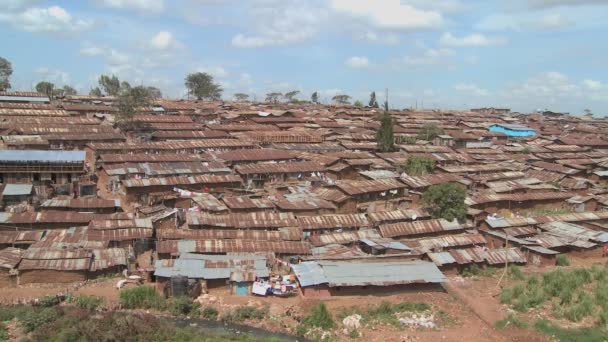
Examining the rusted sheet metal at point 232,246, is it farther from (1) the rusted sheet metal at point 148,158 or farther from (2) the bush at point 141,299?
(1) the rusted sheet metal at point 148,158

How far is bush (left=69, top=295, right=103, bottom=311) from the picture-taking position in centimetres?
Answer: 2034

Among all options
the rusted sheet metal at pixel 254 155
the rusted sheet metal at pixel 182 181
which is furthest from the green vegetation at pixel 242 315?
the rusted sheet metal at pixel 254 155

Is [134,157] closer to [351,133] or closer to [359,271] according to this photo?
[359,271]

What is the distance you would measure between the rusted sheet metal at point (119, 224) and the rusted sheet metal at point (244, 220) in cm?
225

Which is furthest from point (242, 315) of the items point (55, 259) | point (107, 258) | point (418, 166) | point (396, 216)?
point (418, 166)

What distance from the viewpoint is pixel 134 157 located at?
3816 centimetres

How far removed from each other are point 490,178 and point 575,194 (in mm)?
6622

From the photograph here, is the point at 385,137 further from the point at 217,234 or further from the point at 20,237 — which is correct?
the point at 20,237

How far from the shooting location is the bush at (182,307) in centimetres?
2041

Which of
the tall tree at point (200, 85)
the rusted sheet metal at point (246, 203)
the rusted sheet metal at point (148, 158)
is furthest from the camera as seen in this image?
the tall tree at point (200, 85)

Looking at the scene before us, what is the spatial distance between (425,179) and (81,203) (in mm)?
24568

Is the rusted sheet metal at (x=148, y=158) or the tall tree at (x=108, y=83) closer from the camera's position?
the rusted sheet metal at (x=148, y=158)

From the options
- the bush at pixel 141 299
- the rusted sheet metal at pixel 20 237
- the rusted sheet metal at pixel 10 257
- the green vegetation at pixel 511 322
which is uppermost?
the rusted sheet metal at pixel 20 237

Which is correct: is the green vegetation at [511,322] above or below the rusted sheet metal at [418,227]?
below
